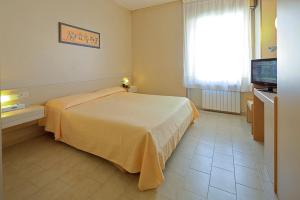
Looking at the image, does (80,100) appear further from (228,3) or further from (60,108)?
(228,3)

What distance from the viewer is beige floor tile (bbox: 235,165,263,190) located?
5.49ft

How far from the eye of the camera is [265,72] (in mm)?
2396

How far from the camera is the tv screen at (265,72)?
7.18ft

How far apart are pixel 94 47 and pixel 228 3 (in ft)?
9.96

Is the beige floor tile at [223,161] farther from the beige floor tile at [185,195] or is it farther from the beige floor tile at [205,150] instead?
the beige floor tile at [185,195]

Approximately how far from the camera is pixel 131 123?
1853 millimetres

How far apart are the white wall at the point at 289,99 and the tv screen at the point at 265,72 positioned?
0.98 meters

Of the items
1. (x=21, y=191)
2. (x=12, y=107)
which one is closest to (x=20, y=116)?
(x=12, y=107)

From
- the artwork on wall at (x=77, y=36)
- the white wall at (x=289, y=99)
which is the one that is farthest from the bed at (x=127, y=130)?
the artwork on wall at (x=77, y=36)

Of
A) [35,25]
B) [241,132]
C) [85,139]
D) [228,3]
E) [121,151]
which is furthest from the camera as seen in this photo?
[228,3]

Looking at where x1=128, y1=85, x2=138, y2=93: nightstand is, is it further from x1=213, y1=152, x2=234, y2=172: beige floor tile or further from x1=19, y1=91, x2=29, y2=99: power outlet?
x1=213, y1=152, x2=234, y2=172: beige floor tile

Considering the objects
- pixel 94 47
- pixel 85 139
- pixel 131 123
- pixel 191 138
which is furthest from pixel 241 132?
pixel 94 47

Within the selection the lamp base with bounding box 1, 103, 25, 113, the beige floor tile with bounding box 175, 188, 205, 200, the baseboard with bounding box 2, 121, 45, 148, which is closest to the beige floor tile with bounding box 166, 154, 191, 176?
the beige floor tile with bounding box 175, 188, 205, 200

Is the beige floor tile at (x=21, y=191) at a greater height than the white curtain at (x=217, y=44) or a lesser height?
lesser
